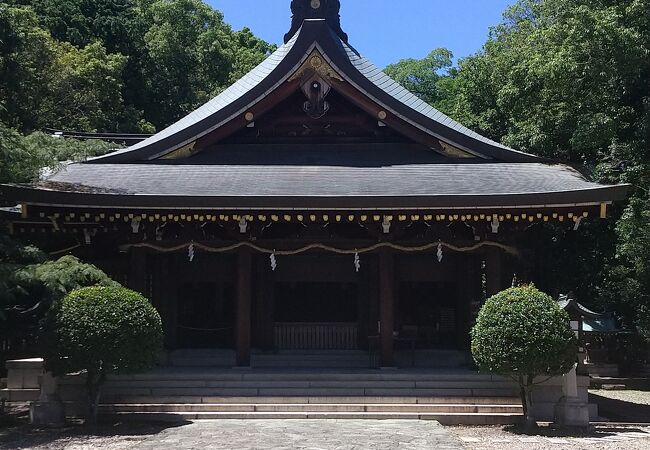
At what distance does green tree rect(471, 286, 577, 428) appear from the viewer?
1185cm

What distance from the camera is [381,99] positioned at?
17.2m

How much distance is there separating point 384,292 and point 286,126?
5.50m

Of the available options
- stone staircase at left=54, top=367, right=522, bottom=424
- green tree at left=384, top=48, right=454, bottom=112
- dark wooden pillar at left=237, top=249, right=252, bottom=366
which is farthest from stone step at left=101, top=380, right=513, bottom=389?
green tree at left=384, top=48, right=454, bottom=112

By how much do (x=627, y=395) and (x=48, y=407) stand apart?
1438cm

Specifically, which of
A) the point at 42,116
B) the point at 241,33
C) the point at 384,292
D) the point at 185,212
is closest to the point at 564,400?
the point at 384,292

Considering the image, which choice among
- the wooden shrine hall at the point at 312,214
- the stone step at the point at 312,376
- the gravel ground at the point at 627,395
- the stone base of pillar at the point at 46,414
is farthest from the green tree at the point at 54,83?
the gravel ground at the point at 627,395

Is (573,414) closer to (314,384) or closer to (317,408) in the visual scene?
(317,408)

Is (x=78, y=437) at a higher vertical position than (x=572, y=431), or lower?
higher

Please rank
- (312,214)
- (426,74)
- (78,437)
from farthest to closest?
(426,74) < (312,214) < (78,437)

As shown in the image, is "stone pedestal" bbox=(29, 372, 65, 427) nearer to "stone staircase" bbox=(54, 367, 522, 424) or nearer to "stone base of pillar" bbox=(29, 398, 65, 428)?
"stone base of pillar" bbox=(29, 398, 65, 428)

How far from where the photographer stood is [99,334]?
11.7m

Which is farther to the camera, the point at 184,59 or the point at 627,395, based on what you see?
the point at 184,59

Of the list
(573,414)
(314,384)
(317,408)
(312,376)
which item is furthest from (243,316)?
(573,414)

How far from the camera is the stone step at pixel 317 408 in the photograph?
13320 mm
